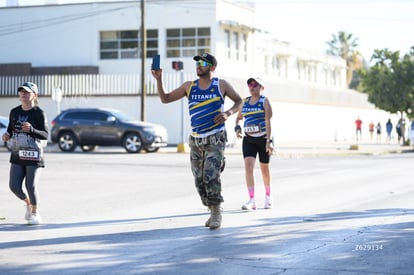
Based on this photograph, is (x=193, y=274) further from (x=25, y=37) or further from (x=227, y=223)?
(x=25, y=37)

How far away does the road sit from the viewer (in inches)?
288

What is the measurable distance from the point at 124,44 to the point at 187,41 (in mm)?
3839

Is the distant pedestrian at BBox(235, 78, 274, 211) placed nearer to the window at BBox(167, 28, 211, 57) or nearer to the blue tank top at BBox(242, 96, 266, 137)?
the blue tank top at BBox(242, 96, 266, 137)

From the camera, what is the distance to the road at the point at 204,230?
24.0 feet

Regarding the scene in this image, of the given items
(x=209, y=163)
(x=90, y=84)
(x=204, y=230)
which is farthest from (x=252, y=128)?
(x=90, y=84)

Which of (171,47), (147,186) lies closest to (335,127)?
(171,47)

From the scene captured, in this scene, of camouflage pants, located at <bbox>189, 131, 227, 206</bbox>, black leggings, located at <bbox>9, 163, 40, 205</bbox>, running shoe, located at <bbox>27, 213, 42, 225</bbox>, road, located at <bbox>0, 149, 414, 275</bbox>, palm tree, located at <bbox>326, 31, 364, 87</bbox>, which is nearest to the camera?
road, located at <bbox>0, 149, 414, 275</bbox>

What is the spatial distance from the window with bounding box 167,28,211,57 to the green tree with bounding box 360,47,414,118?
9.86 meters

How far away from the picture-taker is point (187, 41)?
47469mm

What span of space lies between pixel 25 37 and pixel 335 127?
982 inches

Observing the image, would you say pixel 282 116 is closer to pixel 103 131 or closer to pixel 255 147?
pixel 103 131

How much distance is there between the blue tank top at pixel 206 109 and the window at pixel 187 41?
3754 centimetres

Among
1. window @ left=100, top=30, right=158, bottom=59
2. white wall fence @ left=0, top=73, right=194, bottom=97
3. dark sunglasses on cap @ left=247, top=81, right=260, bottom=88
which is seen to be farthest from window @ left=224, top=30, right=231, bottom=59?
dark sunglasses on cap @ left=247, top=81, right=260, bottom=88

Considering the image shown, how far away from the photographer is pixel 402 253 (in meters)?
7.92
